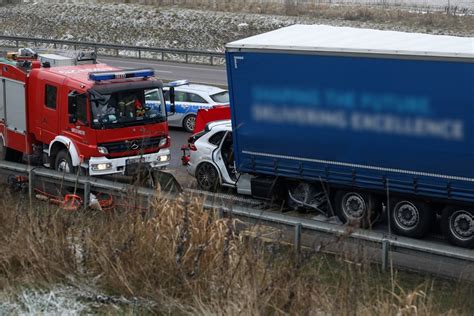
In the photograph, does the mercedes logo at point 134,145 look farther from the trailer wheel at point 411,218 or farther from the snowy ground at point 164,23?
the snowy ground at point 164,23

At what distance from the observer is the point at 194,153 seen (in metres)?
18.5

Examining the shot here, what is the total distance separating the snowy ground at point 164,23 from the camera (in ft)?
153

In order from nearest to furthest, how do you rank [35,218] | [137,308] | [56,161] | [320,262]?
[137,308] < [320,262] < [35,218] < [56,161]

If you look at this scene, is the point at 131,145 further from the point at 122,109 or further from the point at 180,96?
the point at 180,96

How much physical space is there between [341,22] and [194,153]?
30398 mm

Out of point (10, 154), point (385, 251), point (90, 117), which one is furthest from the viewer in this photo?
point (10, 154)

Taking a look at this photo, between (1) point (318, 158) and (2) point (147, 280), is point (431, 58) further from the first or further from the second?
(2) point (147, 280)

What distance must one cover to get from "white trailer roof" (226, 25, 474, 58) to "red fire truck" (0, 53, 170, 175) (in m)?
2.27

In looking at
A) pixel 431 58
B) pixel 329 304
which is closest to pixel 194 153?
pixel 431 58

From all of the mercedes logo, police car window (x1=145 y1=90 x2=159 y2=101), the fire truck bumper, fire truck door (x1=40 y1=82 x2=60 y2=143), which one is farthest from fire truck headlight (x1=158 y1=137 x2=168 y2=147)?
fire truck door (x1=40 y1=82 x2=60 y2=143)

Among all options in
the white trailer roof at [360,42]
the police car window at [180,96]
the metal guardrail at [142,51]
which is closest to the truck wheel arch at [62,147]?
the white trailer roof at [360,42]

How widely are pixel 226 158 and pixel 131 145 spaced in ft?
6.40

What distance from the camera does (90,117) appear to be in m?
16.9

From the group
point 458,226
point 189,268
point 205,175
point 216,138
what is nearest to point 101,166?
point 205,175
